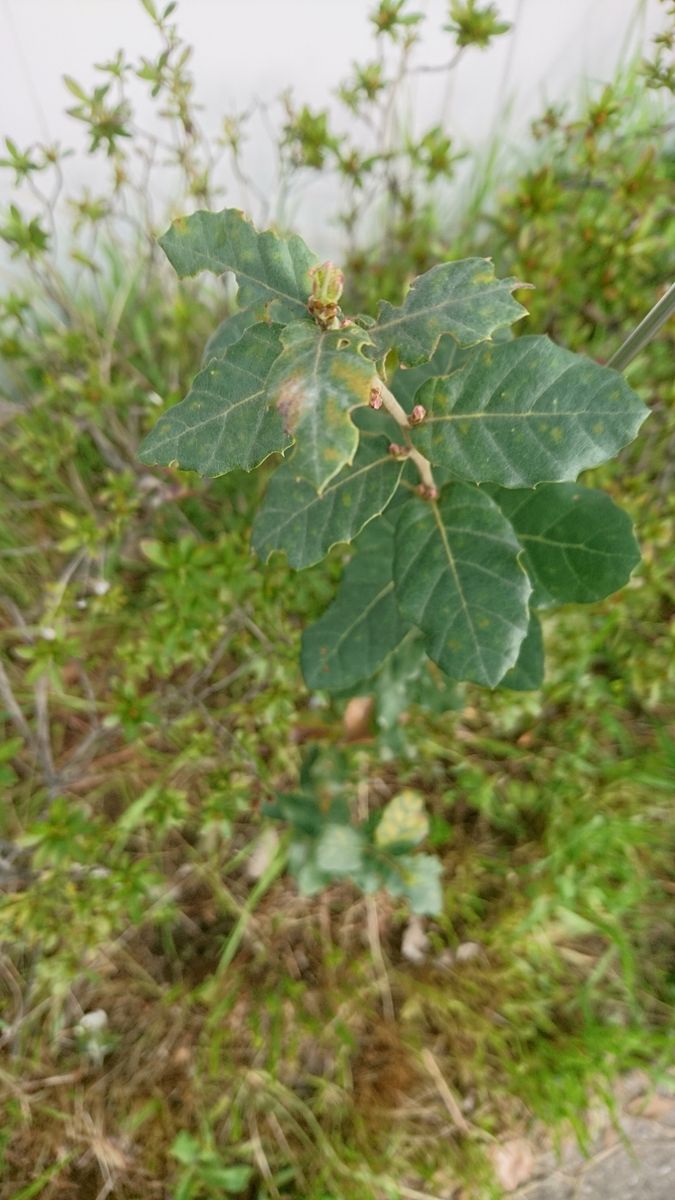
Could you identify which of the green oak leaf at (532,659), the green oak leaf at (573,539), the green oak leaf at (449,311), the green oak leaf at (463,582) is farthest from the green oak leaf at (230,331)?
the green oak leaf at (532,659)

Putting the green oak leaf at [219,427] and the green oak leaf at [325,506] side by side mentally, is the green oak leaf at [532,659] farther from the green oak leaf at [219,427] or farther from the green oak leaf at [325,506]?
the green oak leaf at [219,427]

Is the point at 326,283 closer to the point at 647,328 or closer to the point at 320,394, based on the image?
the point at 320,394

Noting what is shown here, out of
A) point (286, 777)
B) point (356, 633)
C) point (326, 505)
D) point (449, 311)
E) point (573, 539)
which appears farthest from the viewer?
point (286, 777)

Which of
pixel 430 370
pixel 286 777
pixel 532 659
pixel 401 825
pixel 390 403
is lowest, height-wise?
pixel 286 777

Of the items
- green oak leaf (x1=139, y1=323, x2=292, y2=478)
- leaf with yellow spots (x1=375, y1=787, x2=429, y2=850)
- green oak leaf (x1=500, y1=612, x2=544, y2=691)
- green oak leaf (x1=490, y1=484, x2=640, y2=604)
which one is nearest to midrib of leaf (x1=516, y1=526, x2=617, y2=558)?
green oak leaf (x1=490, y1=484, x2=640, y2=604)

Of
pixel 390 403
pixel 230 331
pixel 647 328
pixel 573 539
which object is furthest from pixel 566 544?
pixel 230 331
